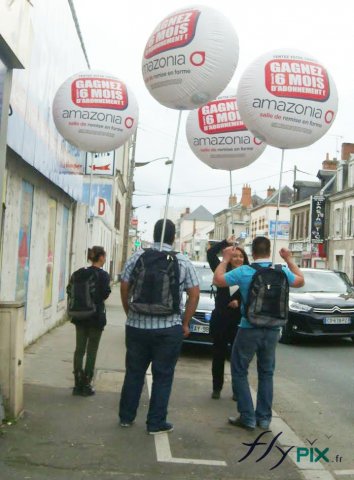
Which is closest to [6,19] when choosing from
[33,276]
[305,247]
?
[33,276]

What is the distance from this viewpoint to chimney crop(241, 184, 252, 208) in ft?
242

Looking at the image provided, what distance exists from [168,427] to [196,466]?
2.69ft

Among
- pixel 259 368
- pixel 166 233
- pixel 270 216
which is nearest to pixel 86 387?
pixel 259 368

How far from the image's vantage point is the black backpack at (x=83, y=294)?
617 cm

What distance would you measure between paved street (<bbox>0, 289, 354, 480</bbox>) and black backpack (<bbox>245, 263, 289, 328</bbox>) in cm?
104

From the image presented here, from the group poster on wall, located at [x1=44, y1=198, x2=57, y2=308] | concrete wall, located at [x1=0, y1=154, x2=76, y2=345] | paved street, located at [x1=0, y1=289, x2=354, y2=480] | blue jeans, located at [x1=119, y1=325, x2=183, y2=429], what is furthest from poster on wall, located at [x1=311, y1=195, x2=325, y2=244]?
blue jeans, located at [x1=119, y1=325, x2=183, y2=429]

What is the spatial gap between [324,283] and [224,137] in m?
7.11

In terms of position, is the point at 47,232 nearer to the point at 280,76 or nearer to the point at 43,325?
the point at 43,325

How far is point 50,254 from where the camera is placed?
35.7 feet

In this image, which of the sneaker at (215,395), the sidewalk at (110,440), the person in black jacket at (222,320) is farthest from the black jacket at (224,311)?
the sidewalk at (110,440)

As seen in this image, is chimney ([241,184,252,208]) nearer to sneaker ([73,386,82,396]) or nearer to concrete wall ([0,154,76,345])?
concrete wall ([0,154,76,345])

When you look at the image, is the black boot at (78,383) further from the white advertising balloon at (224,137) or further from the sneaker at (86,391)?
the white advertising balloon at (224,137)

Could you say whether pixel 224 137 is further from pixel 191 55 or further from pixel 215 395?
pixel 215 395

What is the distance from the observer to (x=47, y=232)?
33.9 ft
